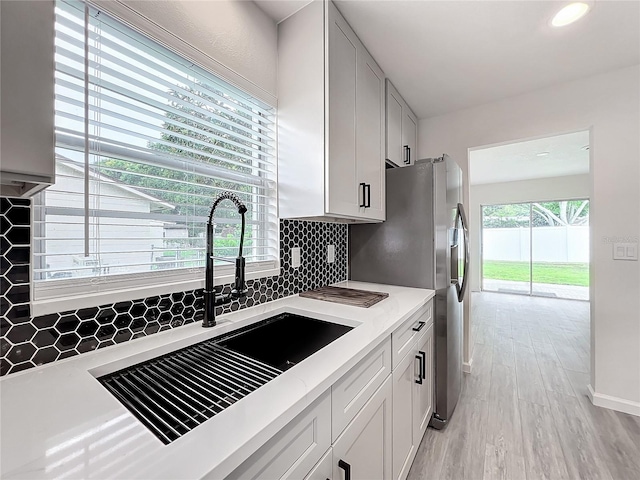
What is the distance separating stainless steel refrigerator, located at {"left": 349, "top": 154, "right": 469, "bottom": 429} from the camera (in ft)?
6.27

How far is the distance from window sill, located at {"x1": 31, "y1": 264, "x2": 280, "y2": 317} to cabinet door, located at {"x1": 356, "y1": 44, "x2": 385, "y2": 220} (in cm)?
107

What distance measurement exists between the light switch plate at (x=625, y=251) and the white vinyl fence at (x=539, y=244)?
16.1 feet

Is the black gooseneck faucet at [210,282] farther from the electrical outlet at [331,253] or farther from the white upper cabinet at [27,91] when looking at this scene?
the electrical outlet at [331,253]

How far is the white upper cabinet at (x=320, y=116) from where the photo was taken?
1.43m

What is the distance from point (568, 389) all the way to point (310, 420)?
281 centimetres

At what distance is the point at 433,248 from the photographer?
74.8 inches

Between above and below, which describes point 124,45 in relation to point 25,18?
above

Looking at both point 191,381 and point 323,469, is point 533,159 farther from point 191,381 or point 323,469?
point 191,381

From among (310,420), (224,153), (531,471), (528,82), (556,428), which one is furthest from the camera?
(528,82)

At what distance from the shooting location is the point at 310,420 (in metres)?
0.73

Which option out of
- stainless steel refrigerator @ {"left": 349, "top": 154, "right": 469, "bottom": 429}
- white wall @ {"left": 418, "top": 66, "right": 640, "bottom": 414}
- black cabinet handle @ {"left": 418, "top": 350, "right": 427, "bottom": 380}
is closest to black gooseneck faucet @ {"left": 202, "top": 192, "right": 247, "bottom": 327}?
black cabinet handle @ {"left": 418, "top": 350, "right": 427, "bottom": 380}

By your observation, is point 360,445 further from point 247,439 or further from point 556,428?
point 556,428

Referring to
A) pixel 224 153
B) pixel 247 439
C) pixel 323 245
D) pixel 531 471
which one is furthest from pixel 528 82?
pixel 247 439

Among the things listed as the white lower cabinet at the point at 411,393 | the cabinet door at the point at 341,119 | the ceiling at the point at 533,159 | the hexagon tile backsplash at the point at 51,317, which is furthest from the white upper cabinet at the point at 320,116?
the ceiling at the point at 533,159
